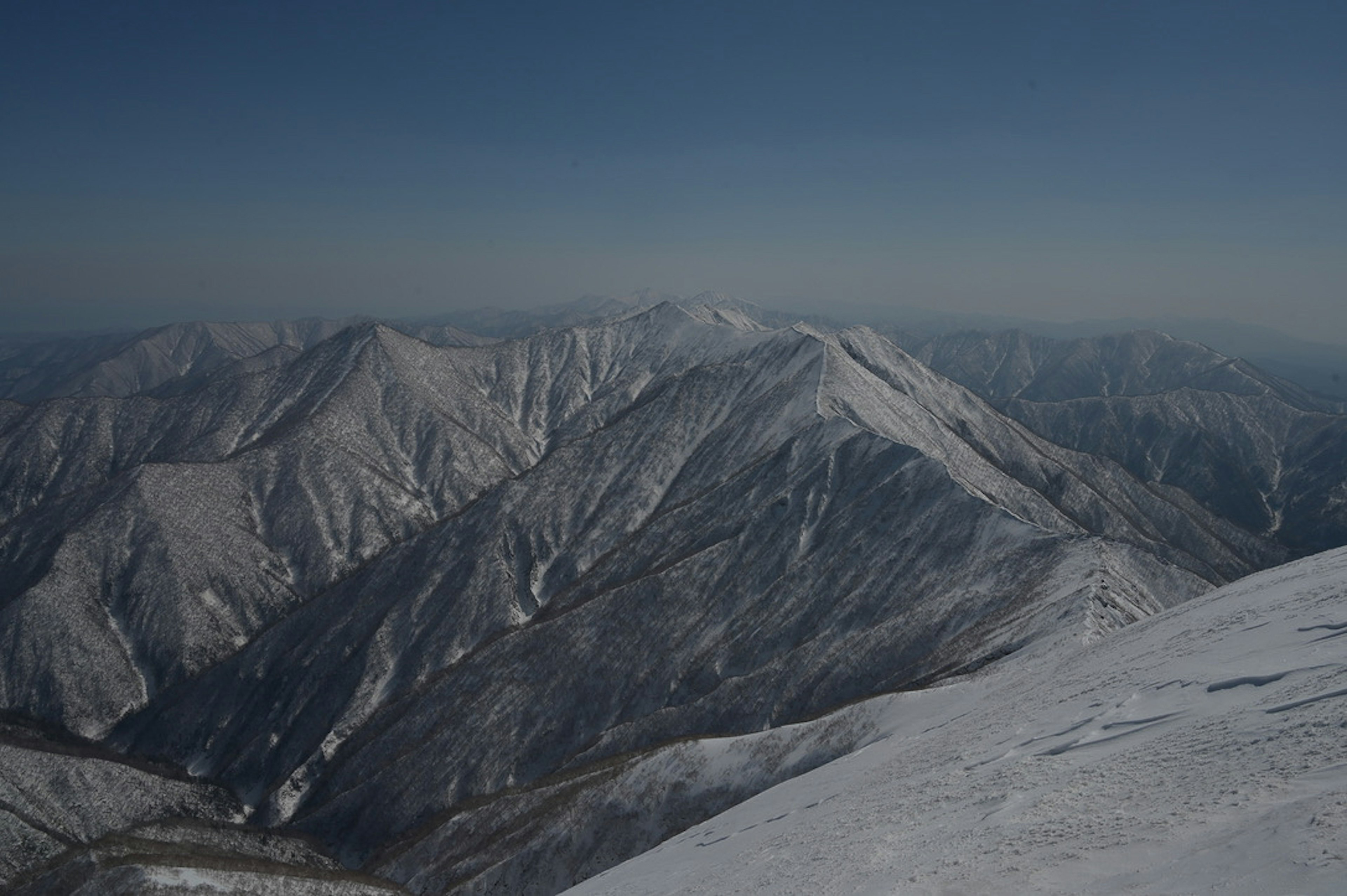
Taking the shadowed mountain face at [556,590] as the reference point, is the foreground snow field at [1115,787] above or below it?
above

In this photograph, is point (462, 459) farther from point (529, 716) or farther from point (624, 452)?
point (529, 716)

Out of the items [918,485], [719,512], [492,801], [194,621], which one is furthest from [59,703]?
[918,485]

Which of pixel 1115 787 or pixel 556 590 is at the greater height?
pixel 1115 787

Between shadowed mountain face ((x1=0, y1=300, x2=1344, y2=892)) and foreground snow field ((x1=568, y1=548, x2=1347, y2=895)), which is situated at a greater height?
foreground snow field ((x1=568, y1=548, x2=1347, y2=895))

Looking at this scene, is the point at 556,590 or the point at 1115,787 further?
the point at 556,590
